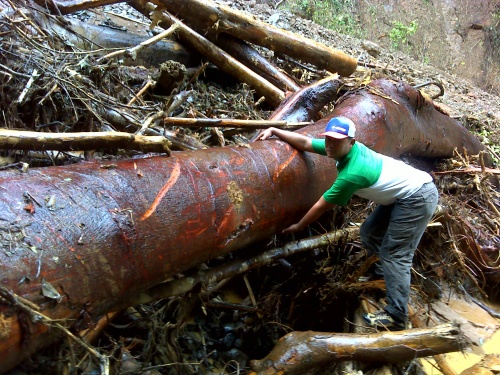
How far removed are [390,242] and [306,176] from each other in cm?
80

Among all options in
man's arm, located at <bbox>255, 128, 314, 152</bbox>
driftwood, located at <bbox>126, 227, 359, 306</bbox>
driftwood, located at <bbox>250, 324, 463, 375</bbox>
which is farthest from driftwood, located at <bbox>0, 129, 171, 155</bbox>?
driftwood, located at <bbox>250, 324, 463, 375</bbox>

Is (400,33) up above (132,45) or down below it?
above

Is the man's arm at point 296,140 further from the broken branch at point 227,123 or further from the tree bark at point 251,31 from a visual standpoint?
the tree bark at point 251,31

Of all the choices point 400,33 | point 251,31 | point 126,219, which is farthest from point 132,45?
point 400,33

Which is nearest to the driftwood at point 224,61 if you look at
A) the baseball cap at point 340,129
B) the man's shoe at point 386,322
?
the baseball cap at point 340,129

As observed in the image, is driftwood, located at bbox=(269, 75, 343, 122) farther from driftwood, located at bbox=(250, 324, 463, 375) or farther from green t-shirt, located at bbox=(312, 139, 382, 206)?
driftwood, located at bbox=(250, 324, 463, 375)

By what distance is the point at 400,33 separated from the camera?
12.1m

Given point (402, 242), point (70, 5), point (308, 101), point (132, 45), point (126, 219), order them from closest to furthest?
point (126, 219)
point (402, 242)
point (308, 101)
point (70, 5)
point (132, 45)

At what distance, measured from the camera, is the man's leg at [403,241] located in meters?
2.91

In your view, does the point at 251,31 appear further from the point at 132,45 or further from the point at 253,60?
the point at 132,45

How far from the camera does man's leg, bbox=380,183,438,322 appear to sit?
291 centimetres

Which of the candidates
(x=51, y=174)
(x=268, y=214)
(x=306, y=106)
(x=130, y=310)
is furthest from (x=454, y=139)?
(x=51, y=174)

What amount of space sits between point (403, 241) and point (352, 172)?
74cm

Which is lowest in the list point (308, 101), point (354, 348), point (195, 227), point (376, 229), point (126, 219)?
point (354, 348)
